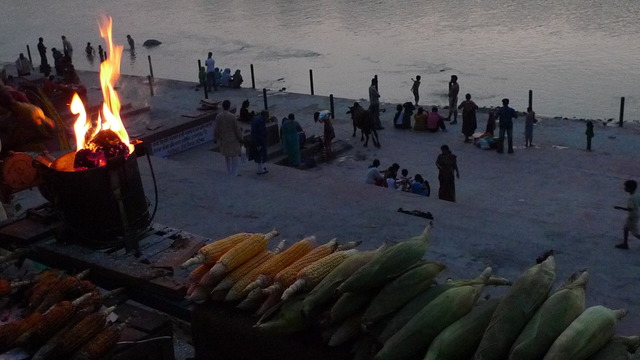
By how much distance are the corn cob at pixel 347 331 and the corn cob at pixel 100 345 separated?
133 centimetres

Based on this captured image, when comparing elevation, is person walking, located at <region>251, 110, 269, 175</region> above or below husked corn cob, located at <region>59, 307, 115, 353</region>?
below

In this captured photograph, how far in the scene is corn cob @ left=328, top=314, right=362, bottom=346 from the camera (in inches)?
147

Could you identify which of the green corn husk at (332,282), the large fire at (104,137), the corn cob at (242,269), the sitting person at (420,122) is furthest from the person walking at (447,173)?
the green corn husk at (332,282)

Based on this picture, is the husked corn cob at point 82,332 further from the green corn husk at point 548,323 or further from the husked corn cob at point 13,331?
the green corn husk at point 548,323

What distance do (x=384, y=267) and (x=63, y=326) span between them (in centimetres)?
202

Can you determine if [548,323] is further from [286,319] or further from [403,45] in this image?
[403,45]

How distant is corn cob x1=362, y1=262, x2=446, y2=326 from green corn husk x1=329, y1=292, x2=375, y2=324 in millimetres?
78

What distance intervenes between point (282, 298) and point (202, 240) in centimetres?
188

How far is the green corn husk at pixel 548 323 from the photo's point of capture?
3131 millimetres

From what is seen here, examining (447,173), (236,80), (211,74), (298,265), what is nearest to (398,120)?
(447,173)

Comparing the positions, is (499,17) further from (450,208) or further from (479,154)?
(450,208)

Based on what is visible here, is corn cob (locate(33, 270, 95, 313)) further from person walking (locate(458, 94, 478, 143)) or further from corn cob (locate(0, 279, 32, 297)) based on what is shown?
person walking (locate(458, 94, 478, 143))

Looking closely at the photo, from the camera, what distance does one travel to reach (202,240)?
5688 millimetres

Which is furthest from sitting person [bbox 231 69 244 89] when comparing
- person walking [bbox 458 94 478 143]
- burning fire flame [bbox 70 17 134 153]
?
burning fire flame [bbox 70 17 134 153]
